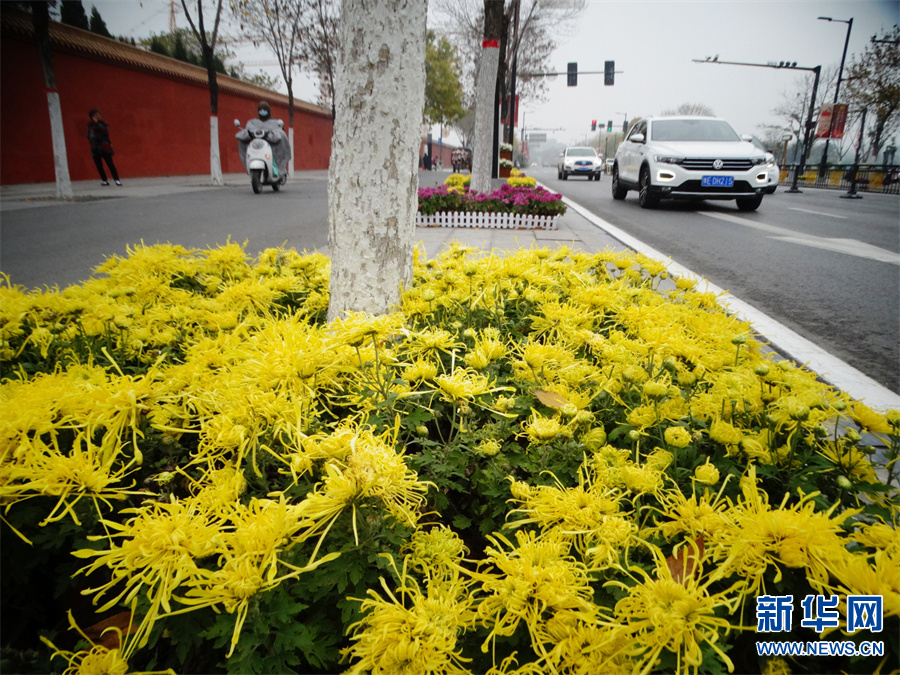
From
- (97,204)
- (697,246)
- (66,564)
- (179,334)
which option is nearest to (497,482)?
(66,564)

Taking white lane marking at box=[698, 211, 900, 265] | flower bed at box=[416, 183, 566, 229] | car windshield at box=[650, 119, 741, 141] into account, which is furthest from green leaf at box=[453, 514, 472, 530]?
car windshield at box=[650, 119, 741, 141]

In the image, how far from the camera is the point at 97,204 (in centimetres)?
1110

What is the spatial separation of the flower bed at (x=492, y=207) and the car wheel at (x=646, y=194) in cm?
351

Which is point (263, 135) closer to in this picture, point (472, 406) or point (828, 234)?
point (828, 234)

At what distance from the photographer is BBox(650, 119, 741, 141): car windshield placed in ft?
A: 37.7

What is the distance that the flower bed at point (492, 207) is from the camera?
8719mm

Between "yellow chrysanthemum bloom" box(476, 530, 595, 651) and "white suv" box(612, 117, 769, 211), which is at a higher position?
"white suv" box(612, 117, 769, 211)

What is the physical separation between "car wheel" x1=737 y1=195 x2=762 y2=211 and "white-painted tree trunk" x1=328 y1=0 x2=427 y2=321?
1147 centimetres

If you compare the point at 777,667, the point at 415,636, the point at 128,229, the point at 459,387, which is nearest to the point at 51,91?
the point at 128,229

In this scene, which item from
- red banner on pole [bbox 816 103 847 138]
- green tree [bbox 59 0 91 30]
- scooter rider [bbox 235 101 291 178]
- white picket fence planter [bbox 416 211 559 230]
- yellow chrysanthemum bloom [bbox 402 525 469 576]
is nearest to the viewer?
yellow chrysanthemum bloom [bbox 402 525 469 576]

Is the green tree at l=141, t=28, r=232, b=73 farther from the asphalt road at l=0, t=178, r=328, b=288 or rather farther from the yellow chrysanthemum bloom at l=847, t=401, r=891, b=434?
the yellow chrysanthemum bloom at l=847, t=401, r=891, b=434

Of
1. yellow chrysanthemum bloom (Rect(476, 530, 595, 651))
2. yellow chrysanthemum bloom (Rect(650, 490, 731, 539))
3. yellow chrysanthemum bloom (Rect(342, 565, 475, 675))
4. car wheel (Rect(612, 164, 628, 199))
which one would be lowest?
yellow chrysanthemum bloom (Rect(342, 565, 475, 675))

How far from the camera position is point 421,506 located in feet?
3.99

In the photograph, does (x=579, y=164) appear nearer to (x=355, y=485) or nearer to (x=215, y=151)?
(x=215, y=151)
